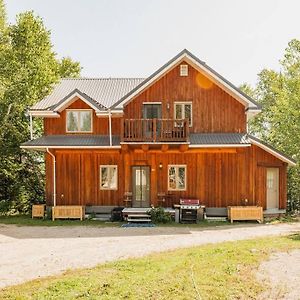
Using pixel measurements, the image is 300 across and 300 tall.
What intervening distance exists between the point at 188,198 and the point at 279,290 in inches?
569

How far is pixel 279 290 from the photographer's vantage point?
912cm

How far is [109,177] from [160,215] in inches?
175

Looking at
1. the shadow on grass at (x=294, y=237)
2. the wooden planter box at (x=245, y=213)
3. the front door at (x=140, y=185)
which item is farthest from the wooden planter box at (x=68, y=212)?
the shadow on grass at (x=294, y=237)

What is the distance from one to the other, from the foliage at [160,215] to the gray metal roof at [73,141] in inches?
176

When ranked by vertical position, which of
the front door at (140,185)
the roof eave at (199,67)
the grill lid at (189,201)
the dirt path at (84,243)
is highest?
the roof eave at (199,67)

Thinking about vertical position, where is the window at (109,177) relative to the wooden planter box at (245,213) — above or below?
above

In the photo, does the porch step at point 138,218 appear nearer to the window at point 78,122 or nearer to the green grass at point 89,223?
the green grass at point 89,223

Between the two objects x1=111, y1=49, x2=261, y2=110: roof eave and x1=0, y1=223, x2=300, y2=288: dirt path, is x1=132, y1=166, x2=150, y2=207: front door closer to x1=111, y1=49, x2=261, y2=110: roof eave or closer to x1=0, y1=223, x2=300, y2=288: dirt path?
x1=111, y1=49, x2=261, y2=110: roof eave

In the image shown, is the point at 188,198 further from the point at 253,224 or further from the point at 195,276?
the point at 195,276

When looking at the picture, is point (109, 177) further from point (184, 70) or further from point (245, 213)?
point (245, 213)

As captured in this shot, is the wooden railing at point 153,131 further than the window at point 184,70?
No

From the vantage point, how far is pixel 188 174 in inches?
931

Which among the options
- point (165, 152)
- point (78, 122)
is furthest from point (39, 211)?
point (165, 152)

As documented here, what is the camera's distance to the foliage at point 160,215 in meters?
21.7
